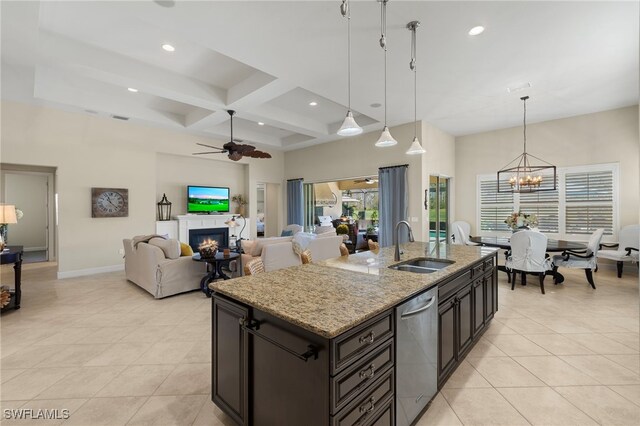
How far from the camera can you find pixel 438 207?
7.18 metres

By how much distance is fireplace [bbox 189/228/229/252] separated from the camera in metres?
7.45

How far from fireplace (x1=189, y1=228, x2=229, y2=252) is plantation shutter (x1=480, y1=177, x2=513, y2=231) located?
6.55 meters

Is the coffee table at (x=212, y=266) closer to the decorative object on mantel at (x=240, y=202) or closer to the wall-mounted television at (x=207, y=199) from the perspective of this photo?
the wall-mounted television at (x=207, y=199)

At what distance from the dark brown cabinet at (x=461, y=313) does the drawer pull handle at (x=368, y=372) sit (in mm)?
818

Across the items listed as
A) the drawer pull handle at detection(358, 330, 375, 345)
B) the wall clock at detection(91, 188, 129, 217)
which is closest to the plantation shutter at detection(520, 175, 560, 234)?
the drawer pull handle at detection(358, 330, 375, 345)

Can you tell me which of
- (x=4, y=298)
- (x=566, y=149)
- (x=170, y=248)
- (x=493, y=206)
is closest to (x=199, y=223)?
(x=170, y=248)

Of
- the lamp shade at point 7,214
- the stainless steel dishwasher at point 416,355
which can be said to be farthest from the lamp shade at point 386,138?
the lamp shade at point 7,214

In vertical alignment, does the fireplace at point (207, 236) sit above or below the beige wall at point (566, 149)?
below

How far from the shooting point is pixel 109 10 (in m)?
2.90

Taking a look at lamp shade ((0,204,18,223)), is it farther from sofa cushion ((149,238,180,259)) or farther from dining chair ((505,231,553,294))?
dining chair ((505,231,553,294))

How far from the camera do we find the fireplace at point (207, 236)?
24.5ft

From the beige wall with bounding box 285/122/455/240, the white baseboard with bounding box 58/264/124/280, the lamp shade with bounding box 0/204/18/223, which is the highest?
the beige wall with bounding box 285/122/455/240

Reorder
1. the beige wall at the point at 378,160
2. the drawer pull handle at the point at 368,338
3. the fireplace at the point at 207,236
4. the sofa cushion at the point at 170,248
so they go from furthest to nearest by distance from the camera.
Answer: the fireplace at the point at 207,236 < the beige wall at the point at 378,160 < the sofa cushion at the point at 170,248 < the drawer pull handle at the point at 368,338

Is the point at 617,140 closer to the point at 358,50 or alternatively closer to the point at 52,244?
the point at 358,50
